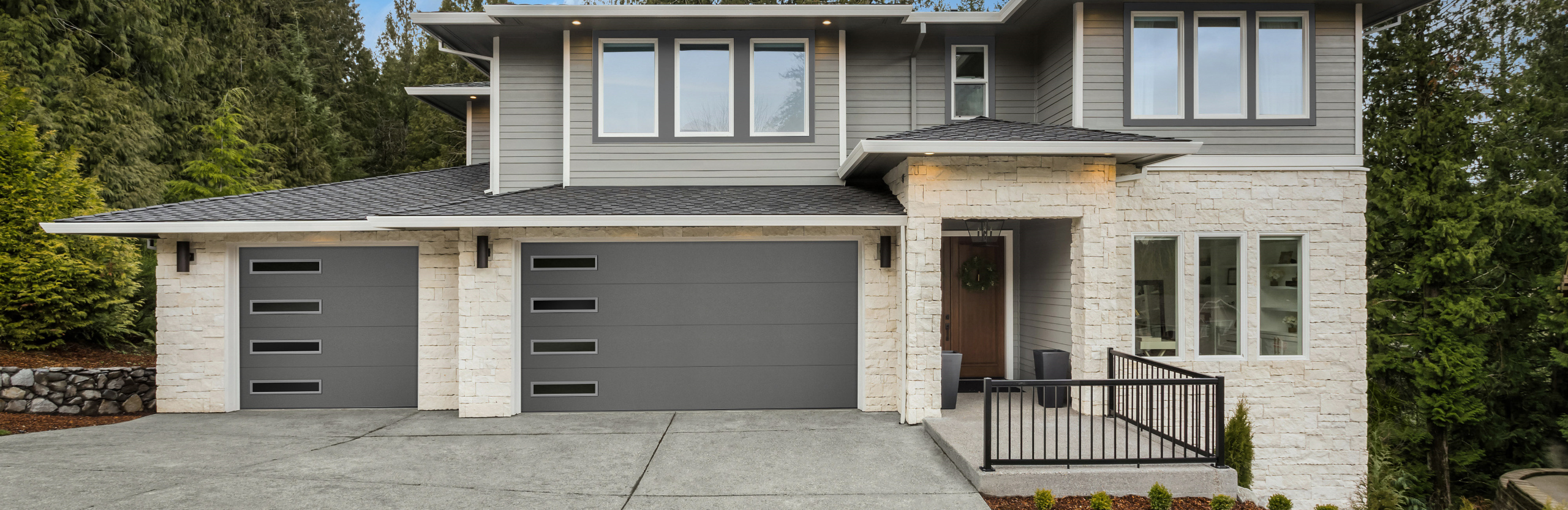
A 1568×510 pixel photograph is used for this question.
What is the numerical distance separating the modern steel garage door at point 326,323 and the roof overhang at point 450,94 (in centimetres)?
289

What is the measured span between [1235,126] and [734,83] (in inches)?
222

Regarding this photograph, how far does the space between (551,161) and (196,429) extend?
4.46m

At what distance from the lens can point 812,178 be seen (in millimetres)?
8219

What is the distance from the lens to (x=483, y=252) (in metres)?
7.20

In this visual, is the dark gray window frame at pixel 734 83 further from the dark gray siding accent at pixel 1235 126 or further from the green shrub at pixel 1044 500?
the green shrub at pixel 1044 500

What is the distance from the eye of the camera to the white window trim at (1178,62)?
7637 millimetres

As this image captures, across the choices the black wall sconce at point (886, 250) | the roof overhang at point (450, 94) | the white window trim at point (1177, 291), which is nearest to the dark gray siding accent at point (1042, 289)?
the white window trim at point (1177, 291)

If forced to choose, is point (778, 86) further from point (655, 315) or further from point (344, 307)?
point (344, 307)

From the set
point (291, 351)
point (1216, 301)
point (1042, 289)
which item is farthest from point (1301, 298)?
point (291, 351)

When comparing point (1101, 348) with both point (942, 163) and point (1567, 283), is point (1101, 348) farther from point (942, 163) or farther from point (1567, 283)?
point (1567, 283)

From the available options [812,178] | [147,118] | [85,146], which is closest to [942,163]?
[812,178]

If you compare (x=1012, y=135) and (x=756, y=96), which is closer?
(x=1012, y=135)

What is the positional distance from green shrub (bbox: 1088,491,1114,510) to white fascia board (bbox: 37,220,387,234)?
22.6ft

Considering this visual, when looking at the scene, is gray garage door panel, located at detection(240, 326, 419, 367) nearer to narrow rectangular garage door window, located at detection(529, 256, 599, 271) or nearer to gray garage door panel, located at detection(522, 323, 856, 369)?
narrow rectangular garage door window, located at detection(529, 256, 599, 271)
